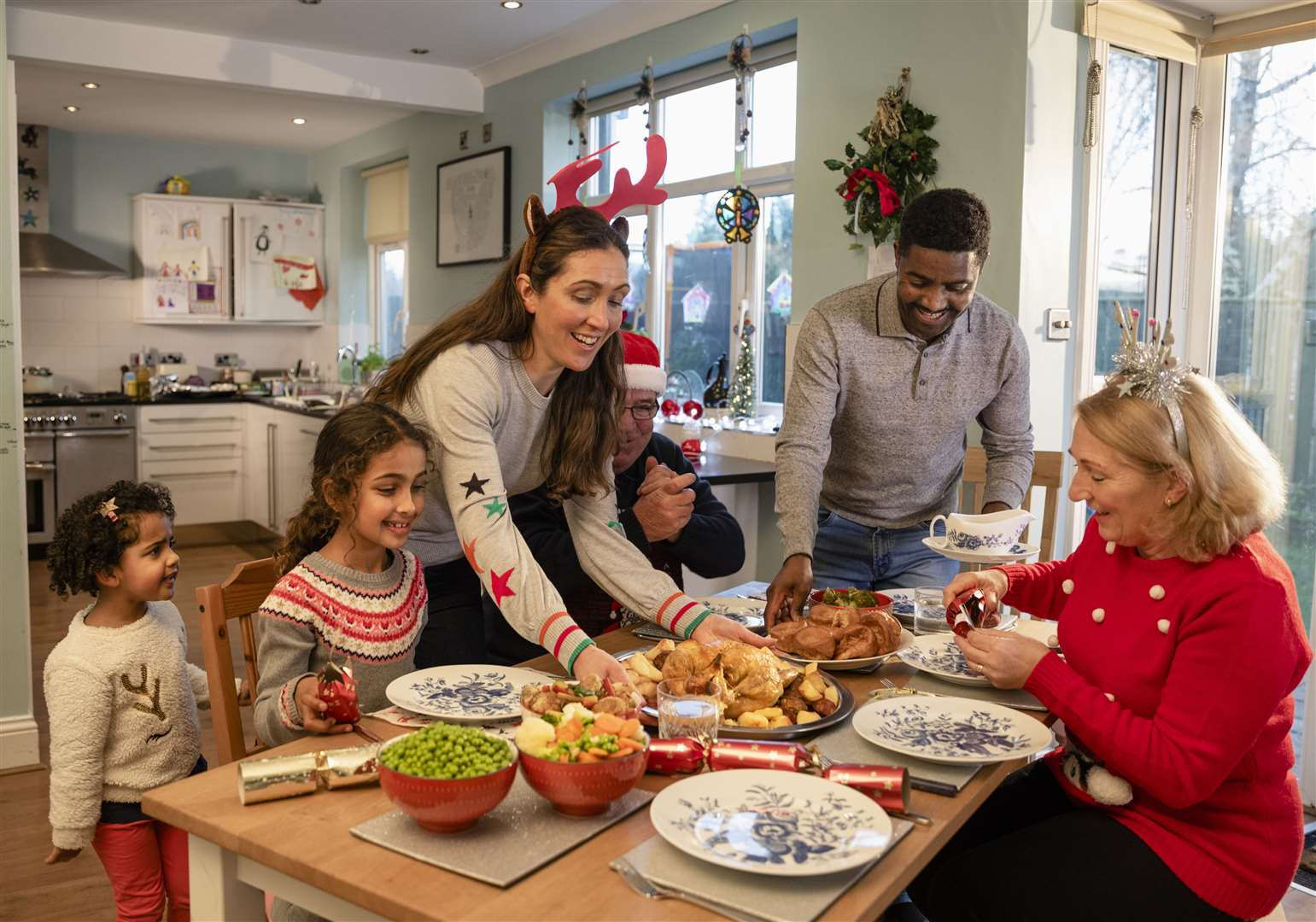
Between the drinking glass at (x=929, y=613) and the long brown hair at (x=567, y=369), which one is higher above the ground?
the long brown hair at (x=567, y=369)

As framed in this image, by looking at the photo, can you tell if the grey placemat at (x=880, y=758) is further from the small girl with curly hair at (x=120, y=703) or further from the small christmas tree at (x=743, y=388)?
the small christmas tree at (x=743, y=388)

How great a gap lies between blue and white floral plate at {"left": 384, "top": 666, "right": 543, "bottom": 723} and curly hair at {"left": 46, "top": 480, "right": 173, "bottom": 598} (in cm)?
57

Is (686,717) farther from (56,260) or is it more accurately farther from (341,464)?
(56,260)

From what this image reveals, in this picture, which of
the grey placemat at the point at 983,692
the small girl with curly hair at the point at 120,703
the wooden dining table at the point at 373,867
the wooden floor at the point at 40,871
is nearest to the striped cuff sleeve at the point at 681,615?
the grey placemat at the point at 983,692

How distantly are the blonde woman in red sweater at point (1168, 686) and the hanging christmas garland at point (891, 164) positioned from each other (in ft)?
6.87

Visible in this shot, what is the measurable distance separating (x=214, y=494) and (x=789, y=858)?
671 cm

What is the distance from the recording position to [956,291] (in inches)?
89.4

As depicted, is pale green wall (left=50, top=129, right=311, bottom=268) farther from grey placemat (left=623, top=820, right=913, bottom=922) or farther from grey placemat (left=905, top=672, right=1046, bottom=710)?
grey placemat (left=623, top=820, right=913, bottom=922)

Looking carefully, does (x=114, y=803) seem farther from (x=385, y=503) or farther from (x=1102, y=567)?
(x=1102, y=567)

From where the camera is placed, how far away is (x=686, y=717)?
133cm

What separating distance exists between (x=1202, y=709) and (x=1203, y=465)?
310mm

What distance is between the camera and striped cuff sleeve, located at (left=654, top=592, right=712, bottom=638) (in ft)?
6.05

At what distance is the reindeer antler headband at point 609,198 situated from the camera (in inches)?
72.9

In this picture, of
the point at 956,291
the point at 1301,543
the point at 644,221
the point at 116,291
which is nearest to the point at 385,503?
the point at 956,291
